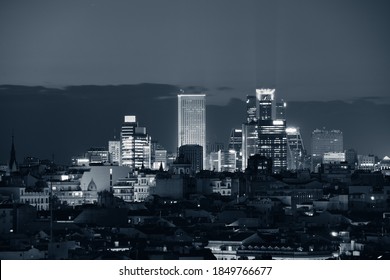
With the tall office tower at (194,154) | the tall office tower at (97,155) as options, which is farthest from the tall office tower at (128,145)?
the tall office tower at (194,154)

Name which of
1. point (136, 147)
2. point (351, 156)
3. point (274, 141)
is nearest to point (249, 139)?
point (274, 141)

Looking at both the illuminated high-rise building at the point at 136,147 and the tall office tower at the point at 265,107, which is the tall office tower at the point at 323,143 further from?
the illuminated high-rise building at the point at 136,147

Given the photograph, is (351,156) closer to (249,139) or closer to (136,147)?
(249,139)

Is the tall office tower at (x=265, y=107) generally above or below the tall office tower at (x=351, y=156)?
above

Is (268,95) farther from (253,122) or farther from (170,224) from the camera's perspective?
(170,224)

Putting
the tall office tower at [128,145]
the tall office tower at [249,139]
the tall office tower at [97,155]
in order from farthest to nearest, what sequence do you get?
1. the tall office tower at [249,139]
2. the tall office tower at [128,145]
3. the tall office tower at [97,155]
